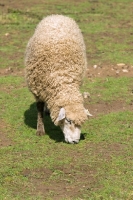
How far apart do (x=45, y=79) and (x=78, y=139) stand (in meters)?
1.01

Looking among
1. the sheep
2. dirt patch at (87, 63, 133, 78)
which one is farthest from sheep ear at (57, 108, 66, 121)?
dirt patch at (87, 63, 133, 78)

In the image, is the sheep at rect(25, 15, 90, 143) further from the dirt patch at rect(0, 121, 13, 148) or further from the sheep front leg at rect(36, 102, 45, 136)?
the dirt patch at rect(0, 121, 13, 148)

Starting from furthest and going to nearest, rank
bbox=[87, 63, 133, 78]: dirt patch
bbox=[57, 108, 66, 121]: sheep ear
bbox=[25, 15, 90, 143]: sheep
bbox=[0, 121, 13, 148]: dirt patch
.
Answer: bbox=[87, 63, 133, 78]: dirt patch < bbox=[0, 121, 13, 148]: dirt patch < bbox=[25, 15, 90, 143]: sheep < bbox=[57, 108, 66, 121]: sheep ear

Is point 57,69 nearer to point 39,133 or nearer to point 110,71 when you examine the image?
point 39,133

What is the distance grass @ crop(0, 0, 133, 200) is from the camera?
18.6 feet

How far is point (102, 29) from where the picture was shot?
14633 millimetres

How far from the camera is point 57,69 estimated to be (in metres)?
7.24

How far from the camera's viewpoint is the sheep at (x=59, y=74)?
6965mm

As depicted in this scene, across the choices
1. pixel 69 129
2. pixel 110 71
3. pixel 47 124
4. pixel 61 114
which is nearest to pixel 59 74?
pixel 61 114

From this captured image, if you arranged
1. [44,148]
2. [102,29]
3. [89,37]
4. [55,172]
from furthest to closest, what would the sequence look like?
[102,29] → [89,37] → [44,148] → [55,172]

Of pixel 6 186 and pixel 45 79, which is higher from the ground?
pixel 45 79

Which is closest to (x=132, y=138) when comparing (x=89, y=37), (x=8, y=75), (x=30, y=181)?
(x=30, y=181)

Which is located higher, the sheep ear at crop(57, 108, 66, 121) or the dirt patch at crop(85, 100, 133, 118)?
the sheep ear at crop(57, 108, 66, 121)

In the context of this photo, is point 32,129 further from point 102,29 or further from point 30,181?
point 102,29
